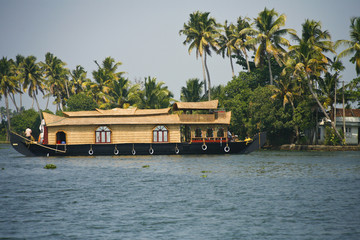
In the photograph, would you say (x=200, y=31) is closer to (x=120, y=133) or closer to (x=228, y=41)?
(x=228, y=41)

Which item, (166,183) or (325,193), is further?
(166,183)

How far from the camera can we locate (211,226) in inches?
584

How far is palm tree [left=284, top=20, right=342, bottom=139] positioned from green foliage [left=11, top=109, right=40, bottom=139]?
172 feet

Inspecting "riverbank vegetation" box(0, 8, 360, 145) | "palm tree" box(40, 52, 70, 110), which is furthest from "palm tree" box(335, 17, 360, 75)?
"palm tree" box(40, 52, 70, 110)

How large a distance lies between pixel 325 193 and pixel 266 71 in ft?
140

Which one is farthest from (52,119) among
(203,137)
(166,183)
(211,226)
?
(211,226)

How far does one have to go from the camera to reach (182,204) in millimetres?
18484

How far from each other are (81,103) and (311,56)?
1695 inches

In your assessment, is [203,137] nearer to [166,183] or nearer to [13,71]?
[166,183]

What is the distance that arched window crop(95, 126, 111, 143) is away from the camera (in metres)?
43.8

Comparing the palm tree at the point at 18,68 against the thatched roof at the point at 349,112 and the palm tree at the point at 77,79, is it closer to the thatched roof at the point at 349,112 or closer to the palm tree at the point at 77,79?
the palm tree at the point at 77,79

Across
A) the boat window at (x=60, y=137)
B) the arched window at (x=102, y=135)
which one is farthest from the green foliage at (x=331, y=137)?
the boat window at (x=60, y=137)

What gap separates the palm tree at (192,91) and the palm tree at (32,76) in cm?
3714

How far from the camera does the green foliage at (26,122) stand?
86750 mm
